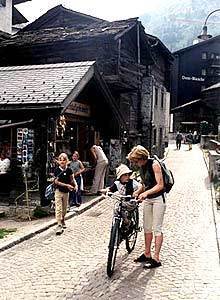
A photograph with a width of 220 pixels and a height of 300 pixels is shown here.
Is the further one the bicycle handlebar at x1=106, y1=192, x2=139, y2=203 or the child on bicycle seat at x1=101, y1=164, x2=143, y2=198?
the child on bicycle seat at x1=101, y1=164, x2=143, y2=198

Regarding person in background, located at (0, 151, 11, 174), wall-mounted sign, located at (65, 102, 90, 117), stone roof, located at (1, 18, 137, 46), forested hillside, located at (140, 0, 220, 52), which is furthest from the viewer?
forested hillside, located at (140, 0, 220, 52)

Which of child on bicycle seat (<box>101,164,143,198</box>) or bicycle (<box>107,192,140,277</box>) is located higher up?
child on bicycle seat (<box>101,164,143,198</box>)

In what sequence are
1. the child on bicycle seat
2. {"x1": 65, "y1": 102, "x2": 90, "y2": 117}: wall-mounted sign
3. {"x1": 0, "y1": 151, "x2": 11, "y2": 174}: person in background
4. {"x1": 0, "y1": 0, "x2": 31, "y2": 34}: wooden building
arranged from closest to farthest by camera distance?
the child on bicycle seat, {"x1": 0, "y1": 151, "x2": 11, "y2": 174}: person in background, {"x1": 65, "y1": 102, "x2": 90, "y2": 117}: wall-mounted sign, {"x1": 0, "y1": 0, "x2": 31, "y2": 34}: wooden building

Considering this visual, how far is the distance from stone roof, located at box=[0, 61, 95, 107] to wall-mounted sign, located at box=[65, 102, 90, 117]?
68.5 inches

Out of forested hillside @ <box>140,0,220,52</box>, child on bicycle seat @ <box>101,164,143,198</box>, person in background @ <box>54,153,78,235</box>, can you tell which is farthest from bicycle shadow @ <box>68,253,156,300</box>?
forested hillside @ <box>140,0,220,52</box>

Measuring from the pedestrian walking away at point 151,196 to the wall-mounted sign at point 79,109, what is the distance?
7776 millimetres

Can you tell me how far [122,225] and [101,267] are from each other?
0.71 meters

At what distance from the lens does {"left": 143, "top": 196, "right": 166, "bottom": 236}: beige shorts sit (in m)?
7.02

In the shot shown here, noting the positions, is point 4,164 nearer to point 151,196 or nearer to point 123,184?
point 123,184

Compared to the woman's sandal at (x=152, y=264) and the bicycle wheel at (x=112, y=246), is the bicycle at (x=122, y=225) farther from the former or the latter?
the woman's sandal at (x=152, y=264)

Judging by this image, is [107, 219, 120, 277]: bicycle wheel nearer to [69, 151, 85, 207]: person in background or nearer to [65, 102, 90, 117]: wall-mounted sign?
[69, 151, 85, 207]: person in background

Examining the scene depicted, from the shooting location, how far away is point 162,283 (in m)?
6.30

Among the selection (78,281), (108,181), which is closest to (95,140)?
(108,181)

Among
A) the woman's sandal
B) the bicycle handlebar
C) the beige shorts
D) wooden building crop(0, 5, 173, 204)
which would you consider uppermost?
wooden building crop(0, 5, 173, 204)
